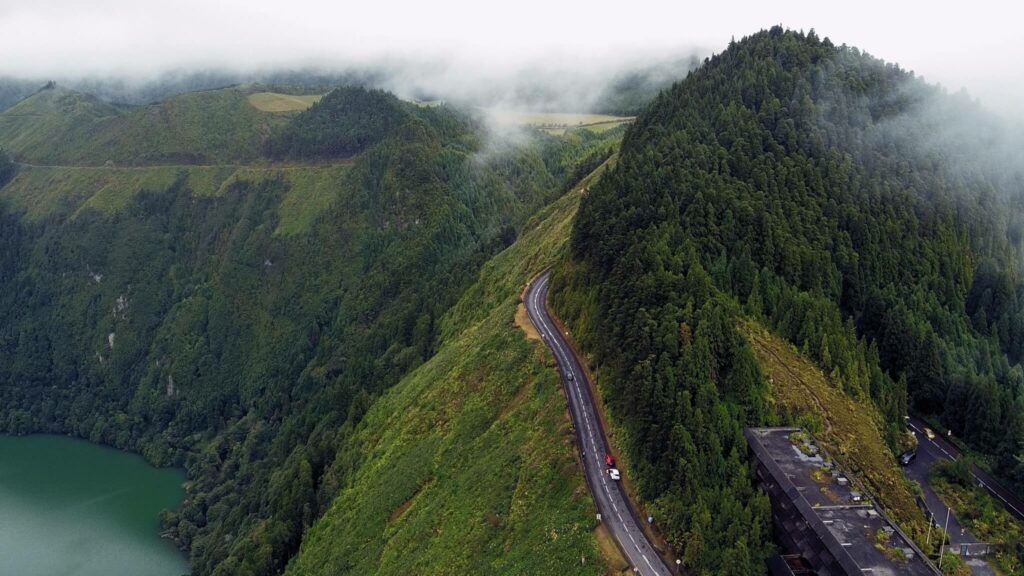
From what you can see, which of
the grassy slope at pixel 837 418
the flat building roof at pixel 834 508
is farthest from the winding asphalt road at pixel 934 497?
the flat building roof at pixel 834 508

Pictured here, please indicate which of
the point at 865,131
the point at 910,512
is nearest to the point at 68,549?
the point at 910,512

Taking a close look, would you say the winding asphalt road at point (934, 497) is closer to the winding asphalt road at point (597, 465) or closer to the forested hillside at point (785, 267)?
the forested hillside at point (785, 267)

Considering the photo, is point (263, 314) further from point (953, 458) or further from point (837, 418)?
point (953, 458)

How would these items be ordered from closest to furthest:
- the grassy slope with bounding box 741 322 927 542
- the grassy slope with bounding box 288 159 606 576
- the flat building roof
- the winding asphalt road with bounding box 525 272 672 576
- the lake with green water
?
1. the flat building roof
2. the winding asphalt road with bounding box 525 272 672 576
3. the grassy slope with bounding box 741 322 927 542
4. the grassy slope with bounding box 288 159 606 576
5. the lake with green water

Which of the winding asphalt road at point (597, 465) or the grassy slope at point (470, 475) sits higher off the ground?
the winding asphalt road at point (597, 465)

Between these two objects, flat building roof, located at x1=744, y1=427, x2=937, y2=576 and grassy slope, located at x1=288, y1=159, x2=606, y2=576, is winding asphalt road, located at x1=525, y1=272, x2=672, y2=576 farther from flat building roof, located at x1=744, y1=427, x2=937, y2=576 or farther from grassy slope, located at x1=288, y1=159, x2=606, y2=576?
flat building roof, located at x1=744, y1=427, x2=937, y2=576

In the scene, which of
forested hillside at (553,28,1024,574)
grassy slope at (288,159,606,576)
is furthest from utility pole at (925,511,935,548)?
grassy slope at (288,159,606,576)
